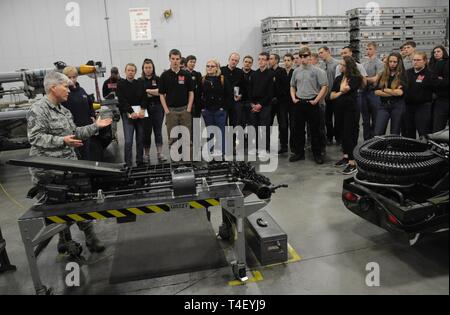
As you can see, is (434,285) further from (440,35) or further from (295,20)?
(440,35)

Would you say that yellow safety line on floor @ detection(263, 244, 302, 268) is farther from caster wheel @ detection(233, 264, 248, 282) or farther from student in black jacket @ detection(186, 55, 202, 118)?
student in black jacket @ detection(186, 55, 202, 118)

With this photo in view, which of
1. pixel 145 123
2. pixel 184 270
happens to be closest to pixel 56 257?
pixel 184 270

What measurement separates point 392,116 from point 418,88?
0.47 meters

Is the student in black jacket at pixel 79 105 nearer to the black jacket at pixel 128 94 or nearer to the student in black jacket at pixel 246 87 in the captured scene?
the black jacket at pixel 128 94

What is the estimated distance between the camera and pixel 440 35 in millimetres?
9188

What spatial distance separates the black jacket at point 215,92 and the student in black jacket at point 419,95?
259 cm

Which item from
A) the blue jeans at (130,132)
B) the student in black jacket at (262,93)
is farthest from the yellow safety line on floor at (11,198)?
the student in black jacket at (262,93)

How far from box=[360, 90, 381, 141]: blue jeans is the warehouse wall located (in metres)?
4.36

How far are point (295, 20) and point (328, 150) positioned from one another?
384 centimetres

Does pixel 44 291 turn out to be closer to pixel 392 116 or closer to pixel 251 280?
pixel 251 280

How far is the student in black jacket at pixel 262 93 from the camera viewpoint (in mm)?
5699

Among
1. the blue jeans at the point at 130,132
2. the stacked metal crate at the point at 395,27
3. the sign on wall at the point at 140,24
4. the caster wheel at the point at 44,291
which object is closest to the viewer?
the caster wheel at the point at 44,291

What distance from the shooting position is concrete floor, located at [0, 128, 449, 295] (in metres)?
2.44

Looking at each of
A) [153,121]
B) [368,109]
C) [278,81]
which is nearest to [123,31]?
[153,121]
